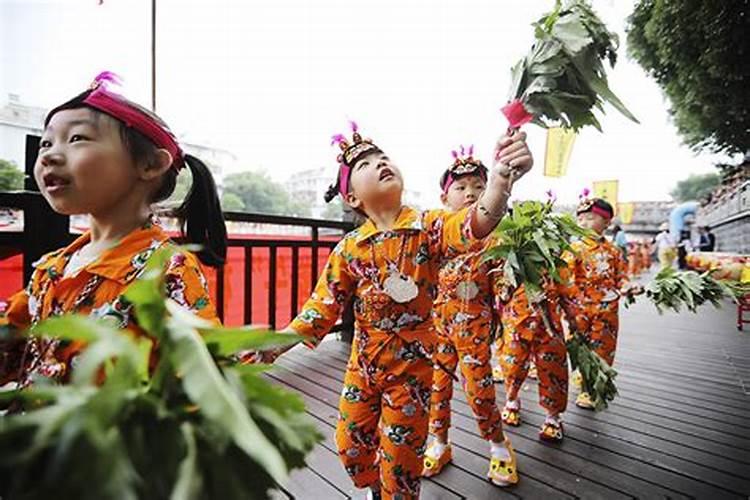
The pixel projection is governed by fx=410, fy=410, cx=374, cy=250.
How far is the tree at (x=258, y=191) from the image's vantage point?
27.9 metres

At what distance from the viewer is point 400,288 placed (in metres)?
1.68

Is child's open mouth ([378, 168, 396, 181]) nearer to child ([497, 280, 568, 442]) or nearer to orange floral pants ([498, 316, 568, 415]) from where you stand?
child ([497, 280, 568, 442])

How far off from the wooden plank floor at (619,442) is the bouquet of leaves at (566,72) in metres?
1.32

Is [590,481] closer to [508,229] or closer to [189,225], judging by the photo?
[508,229]

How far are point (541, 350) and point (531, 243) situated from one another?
2.77 ft

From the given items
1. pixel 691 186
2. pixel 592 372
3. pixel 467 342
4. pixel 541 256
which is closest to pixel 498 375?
pixel 592 372

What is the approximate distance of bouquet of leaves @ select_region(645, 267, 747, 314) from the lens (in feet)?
8.21

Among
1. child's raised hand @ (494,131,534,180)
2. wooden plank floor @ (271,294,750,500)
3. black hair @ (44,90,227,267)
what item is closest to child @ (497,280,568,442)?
wooden plank floor @ (271,294,750,500)

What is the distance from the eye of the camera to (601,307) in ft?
11.2

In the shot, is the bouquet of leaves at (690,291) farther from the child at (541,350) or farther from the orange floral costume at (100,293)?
the orange floral costume at (100,293)

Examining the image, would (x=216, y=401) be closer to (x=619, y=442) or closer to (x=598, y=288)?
(x=619, y=442)

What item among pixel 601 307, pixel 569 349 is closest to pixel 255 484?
pixel 569 349

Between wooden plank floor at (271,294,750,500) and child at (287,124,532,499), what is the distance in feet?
1.32

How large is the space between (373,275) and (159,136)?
3.02ft
